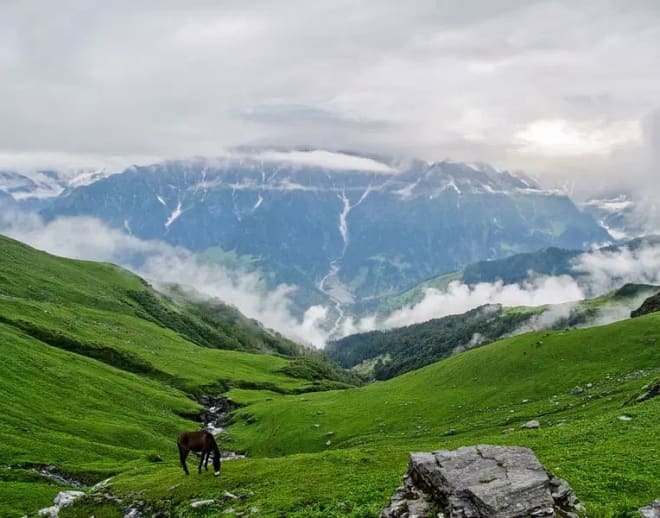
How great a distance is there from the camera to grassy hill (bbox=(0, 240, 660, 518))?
32344mm

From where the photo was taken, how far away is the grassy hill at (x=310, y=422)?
106ft

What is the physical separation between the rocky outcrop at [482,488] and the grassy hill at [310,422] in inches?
101

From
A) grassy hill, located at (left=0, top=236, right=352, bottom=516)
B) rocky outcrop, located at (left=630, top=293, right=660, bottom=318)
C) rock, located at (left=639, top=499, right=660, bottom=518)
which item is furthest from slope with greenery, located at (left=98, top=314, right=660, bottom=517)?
rocky outcrop, located at (left=630, top=293, right=660, bottom=318)

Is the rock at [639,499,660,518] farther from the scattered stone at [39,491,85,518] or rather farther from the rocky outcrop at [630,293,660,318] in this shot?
the rocky outcrop at [630,293,660,318]

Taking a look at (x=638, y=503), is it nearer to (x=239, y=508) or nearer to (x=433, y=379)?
(x=239, y=508)

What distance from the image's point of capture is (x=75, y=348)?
125438 millimetres

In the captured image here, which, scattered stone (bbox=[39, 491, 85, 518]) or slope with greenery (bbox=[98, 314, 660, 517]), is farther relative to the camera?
scattered stone (bbox=[39, 491, 85, 518])

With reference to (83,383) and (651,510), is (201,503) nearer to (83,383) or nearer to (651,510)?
(651,510)

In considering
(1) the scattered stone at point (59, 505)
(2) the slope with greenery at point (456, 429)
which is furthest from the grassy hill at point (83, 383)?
(2) the slope with greenery at point (456, 429)

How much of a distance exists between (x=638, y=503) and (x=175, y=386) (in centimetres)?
12284

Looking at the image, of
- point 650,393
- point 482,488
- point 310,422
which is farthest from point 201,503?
point 310,422

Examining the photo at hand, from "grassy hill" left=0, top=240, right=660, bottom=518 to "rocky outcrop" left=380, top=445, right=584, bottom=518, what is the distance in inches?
101

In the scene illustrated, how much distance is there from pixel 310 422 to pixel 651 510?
75292 mm

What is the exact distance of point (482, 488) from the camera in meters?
A: 20.0
